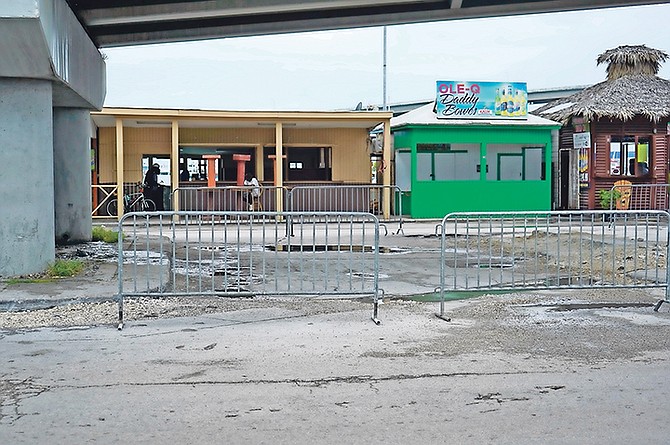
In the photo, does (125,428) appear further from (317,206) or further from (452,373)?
(317,206)

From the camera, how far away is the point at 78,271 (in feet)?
38.6

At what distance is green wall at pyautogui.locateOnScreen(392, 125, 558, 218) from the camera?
27.9 metres

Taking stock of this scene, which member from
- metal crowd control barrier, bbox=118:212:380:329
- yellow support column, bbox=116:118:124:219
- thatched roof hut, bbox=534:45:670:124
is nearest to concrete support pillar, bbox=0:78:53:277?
metal crowd control barrier, bbox=118:212:380:329

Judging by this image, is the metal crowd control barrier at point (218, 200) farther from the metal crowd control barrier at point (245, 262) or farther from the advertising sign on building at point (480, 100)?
the metal crowd control barrier at point (245, 262)

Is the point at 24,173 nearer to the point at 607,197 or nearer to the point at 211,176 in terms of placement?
the point at 211,176

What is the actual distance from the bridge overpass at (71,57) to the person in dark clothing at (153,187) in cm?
1083

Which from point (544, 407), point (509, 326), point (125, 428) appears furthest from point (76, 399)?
point (509, 326)

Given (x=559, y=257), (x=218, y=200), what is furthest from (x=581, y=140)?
(x=559, y=257)

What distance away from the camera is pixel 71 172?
52.6 feet

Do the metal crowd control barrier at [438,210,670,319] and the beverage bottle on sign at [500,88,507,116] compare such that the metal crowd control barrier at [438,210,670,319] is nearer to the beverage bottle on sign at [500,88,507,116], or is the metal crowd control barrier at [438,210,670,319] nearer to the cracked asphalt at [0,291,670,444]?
the cracked asphalt at [0,291,670,444]

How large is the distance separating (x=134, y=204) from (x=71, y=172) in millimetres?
11680

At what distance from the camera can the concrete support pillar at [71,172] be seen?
15906mm

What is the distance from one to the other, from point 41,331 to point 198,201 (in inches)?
766

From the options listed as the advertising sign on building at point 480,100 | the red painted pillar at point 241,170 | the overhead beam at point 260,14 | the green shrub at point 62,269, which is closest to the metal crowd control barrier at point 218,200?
the red painted pillar at point 241,170
